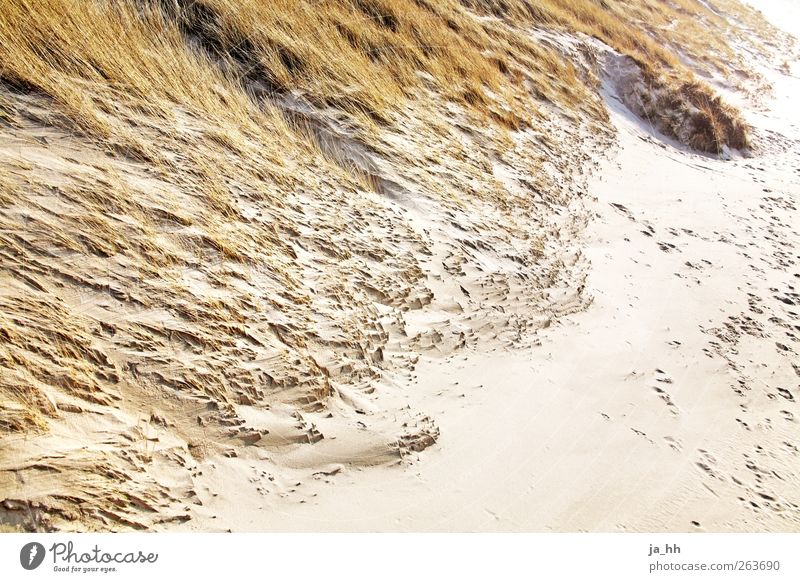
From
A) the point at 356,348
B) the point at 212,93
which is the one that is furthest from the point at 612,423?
the point at 212,93

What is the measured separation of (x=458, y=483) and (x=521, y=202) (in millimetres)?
3442

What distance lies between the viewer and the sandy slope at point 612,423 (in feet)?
10.5

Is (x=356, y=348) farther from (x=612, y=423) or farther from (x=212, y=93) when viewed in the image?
(x=212, y=93)

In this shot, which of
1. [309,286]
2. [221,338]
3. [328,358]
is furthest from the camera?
[309,286]

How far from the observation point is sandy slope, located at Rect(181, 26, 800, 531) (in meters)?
3.19

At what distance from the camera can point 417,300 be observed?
4461 mm

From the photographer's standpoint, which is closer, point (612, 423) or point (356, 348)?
point (356, 348)

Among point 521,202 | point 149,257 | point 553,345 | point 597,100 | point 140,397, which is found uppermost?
point 597,100

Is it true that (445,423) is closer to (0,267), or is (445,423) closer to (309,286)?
(309,286)

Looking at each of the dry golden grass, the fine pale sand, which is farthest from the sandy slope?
the dry golden grass

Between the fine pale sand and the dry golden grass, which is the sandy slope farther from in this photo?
the dry golden grass

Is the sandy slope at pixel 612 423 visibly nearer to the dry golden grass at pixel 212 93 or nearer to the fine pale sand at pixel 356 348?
the fine pale sand at pixel 356 348

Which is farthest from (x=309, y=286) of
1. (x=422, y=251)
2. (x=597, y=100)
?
(x=597, y=100)

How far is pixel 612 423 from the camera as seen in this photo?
4078 millimetres
